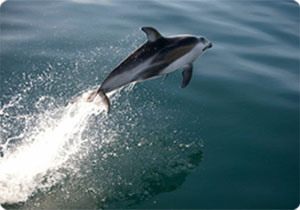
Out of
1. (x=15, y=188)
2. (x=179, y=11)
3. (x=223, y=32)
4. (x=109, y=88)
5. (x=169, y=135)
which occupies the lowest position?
(x=15, y=188)

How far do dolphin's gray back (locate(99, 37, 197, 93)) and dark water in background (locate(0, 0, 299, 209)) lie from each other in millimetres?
1231

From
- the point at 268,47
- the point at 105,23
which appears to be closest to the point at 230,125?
the point at 268,47

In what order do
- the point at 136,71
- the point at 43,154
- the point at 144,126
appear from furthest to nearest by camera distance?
the point at 144,126
the point at 43,154
the point at 136,71

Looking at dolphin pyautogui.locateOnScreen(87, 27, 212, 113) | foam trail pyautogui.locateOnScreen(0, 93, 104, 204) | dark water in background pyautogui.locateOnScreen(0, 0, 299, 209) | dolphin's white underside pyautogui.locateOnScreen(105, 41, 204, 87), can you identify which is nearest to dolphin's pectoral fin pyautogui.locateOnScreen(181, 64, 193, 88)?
dolphin pyautogui.locateOnScreen(87, 27, 212, 113)

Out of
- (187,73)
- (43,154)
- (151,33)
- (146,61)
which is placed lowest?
(43,154)

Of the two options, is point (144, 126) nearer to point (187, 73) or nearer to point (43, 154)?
point (187, 73)

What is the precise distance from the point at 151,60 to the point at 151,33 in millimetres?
417

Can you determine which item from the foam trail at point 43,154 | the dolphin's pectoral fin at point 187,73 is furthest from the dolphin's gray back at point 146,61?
the foam trail at point 43,154

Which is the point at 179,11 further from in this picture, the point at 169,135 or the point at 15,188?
the point at 15,188

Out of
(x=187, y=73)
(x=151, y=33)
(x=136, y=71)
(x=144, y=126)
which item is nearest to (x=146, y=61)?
(x=136, y=71)

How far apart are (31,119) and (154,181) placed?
10.7 feet

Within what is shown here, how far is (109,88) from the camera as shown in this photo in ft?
15.7

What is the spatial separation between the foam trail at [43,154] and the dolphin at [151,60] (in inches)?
20.9

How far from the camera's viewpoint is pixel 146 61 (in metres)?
4.87
